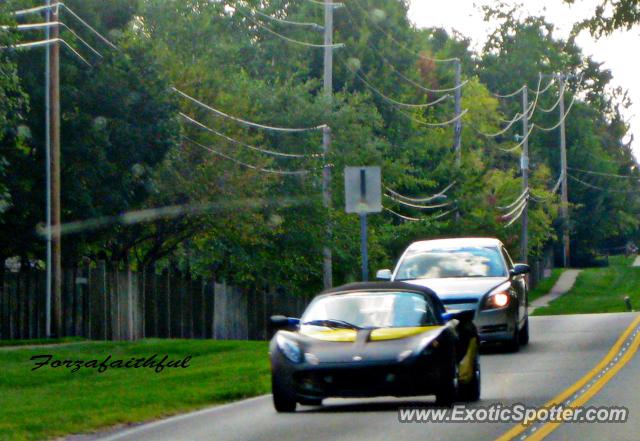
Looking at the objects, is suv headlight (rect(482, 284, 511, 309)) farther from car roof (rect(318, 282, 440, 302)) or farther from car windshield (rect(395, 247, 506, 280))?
car roof (rect(318, 282, 440, 302))

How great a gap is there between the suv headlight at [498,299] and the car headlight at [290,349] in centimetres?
793

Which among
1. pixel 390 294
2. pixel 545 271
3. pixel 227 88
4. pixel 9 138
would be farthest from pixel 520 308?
pixel 545 271

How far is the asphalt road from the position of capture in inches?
515

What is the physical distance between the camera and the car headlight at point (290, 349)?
14.6 metres

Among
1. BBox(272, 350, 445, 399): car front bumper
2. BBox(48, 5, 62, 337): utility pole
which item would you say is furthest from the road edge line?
BBox(48, 5, 62, 337): utility pole

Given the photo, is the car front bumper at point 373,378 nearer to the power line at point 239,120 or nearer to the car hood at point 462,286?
the car hood at point 462,286

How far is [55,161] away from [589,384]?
59.9 feet

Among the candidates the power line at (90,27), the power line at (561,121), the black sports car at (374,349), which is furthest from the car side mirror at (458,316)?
the power line at (561,121)

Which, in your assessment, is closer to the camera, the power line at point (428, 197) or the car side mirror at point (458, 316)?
the car side mirror at point (458, 316)

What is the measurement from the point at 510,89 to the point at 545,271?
17.5m

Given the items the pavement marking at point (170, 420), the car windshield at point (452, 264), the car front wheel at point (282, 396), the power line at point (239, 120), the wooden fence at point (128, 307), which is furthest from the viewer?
the power line at point (239, 120)

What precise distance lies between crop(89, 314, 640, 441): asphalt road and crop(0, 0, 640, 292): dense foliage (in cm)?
1207

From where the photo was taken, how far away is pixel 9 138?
3266 cm

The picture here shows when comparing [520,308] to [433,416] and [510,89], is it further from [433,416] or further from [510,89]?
[510,89]
